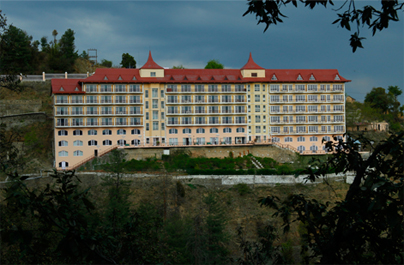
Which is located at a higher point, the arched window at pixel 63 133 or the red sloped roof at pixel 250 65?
the red sloped roof at pixel 250 65

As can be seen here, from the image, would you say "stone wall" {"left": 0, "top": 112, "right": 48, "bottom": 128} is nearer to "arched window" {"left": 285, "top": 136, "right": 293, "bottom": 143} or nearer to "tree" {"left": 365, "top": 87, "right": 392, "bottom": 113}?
"arched window" {"left": 285, "top": 136, "right": 293, "bottom": 143}

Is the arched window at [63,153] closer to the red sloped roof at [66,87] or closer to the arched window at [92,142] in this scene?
the arched window at [92,142]

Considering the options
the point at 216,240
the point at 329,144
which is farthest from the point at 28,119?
the point at 329,144

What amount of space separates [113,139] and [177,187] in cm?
1478

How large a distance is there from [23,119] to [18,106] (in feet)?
9.44

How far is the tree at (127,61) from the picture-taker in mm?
83644

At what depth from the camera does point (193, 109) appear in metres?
58.8

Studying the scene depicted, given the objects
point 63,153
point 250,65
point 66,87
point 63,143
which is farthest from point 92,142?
point 250,65

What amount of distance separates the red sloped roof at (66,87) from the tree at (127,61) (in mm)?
26267

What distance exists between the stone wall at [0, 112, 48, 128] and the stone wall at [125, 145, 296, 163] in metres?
18.0

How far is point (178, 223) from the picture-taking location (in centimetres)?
3481

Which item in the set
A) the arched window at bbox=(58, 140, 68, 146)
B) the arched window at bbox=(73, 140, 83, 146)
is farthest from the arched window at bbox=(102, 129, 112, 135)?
the arched window at bbox=(58, 140, 68, 146)

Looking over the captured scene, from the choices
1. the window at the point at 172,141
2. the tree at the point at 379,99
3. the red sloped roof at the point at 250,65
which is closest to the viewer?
the window at the point at 172,141

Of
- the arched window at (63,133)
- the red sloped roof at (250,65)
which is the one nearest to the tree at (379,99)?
the red sloped roof at (250,65)
